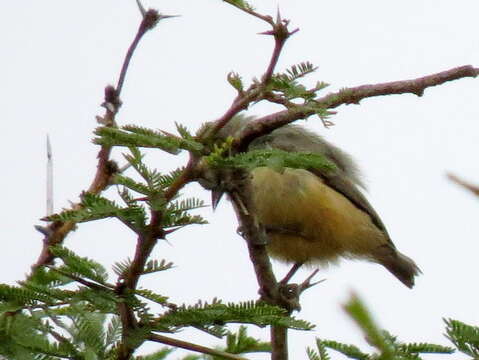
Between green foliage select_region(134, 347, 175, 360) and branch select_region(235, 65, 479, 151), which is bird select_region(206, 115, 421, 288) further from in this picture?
branch select_region(235, 65, 479, 151)

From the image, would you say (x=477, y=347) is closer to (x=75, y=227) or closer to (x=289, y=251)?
(x=75, y=227)

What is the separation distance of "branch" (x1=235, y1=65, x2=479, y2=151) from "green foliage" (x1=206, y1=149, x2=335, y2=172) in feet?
0.37

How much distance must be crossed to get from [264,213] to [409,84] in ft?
12.5

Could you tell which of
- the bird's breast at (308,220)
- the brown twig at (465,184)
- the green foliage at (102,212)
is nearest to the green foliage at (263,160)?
the green foliage at (102,212)

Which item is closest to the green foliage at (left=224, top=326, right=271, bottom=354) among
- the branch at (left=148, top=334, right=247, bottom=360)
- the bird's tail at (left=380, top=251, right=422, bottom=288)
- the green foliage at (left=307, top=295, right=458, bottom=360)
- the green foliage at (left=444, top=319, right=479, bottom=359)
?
the green foliage at (left=307, top=295, right=458, bottom=360)

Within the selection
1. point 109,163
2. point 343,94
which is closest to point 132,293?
point 109,163

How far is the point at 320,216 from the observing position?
6285mm

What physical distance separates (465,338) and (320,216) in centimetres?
490

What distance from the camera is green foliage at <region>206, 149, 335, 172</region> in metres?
2.25

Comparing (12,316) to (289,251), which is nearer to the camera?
(12,316)

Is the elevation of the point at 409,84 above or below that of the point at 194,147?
above

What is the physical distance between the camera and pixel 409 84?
2254 mm

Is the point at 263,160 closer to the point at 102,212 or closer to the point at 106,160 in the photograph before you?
the point at 102,212

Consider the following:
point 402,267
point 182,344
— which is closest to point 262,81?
point 182,344
